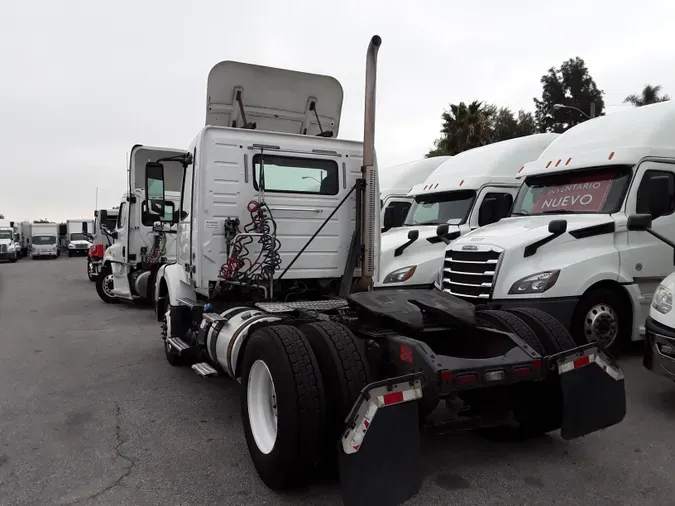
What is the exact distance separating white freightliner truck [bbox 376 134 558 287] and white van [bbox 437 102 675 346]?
1167 mm

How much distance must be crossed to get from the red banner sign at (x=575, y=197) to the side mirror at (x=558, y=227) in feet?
2.45

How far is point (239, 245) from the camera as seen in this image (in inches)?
224

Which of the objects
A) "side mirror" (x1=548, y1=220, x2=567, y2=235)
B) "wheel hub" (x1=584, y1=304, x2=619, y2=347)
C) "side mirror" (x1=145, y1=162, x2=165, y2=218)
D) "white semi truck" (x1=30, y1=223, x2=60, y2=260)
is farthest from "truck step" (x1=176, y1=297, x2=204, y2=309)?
"white semi truck" (x1=30, y1=223, x2=60, y2=260)

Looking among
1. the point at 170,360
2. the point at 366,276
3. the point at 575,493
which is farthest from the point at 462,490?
the point at 170,360

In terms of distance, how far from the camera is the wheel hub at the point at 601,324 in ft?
21.8

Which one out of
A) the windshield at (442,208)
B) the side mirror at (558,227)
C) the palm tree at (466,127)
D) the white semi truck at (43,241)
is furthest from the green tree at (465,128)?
the white semi truck at (43,241)

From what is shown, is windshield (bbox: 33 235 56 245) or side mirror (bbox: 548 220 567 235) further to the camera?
windshield (bbox: 33 235 56 245)

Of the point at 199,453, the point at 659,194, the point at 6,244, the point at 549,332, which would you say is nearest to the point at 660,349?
the point at 549,332

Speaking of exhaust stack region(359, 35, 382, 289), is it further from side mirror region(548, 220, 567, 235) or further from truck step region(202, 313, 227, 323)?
side mirror region(548, 220, 567, 235)

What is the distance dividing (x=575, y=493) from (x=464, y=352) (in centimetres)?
116

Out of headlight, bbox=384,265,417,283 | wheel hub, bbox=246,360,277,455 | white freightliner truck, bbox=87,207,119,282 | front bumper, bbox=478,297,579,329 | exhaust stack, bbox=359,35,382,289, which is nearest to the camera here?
wheel hub, bbox=246,360,277,455

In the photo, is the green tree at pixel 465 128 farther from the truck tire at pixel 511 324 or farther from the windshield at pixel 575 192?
the truck tire at pixel 511 324

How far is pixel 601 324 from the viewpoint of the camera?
6.70 meters

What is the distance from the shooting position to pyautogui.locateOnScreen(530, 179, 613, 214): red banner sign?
7281mm
